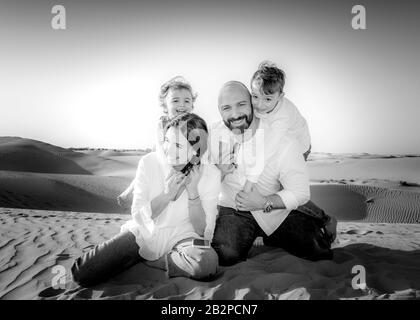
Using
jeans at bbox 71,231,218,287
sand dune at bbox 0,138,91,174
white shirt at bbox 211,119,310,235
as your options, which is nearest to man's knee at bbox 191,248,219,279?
jeans at bbox 71,231,218,287

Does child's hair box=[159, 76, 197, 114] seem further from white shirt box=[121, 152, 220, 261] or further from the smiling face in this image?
white shirt box=[121, 152, 220, 261]

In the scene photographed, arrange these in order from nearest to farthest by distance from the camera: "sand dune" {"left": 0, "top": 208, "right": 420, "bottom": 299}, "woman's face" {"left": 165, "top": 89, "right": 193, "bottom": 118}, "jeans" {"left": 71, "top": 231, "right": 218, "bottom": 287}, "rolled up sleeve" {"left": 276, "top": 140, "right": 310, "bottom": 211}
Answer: "sand dune" {"left": 0, "top": 208, "right": 420, "bottom": 299} < "jeans" {"left": 71, "top": 231, "right": 218, "bottom": 287} < "rolled up sleeve" {"left": 276, "top": 140, "right": 310, "bottom": 211} < "woman's face" {"left": 165, "top": 89, "right": 193, "bottom": 118}

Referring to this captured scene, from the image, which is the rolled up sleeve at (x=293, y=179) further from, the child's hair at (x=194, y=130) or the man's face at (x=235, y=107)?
the child's hair at (x=194, y=130)

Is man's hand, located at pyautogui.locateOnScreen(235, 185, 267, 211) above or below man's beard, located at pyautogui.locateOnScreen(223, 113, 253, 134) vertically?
below

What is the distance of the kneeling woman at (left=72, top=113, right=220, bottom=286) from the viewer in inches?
126

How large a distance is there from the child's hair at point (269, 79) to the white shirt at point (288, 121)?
231mm

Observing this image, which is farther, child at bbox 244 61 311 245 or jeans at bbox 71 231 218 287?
child at bbox 244 61 311 245

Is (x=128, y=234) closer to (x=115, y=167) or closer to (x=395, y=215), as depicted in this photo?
(x=395, y=215)

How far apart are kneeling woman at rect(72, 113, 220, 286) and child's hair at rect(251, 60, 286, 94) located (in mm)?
860

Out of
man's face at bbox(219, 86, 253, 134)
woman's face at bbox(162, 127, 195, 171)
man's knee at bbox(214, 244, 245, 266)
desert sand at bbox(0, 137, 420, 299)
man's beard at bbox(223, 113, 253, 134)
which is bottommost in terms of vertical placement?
desert sand at bbox(0, 137, 420, 299)

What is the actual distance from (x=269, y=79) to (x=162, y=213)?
1728 millimetres

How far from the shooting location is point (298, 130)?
418 centimetres

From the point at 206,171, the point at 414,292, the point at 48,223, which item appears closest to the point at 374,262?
the point at 414,292
